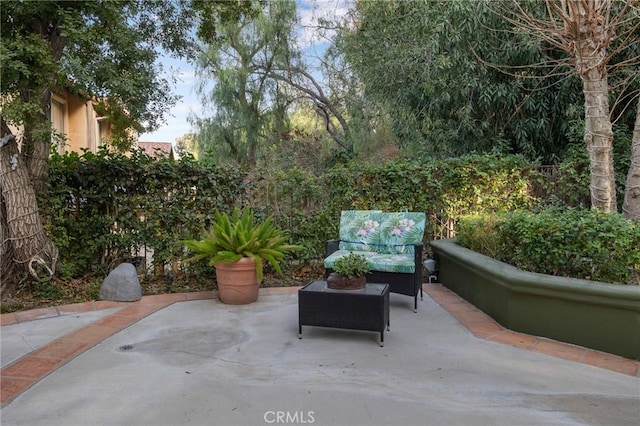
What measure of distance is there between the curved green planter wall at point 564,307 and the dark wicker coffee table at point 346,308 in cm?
105

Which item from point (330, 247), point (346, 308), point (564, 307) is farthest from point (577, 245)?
point (330, 247)

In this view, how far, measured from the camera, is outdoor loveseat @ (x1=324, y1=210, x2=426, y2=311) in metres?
4.17

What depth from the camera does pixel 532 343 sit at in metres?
3.27

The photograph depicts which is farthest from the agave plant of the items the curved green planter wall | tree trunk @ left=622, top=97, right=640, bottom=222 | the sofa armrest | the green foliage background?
tree trunk @ left=622, top=97, right=640, bottom=222

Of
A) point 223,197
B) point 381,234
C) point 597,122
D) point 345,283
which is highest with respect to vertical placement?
point 597,122

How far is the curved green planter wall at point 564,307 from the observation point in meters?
3.00

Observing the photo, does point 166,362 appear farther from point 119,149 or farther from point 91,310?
point 119,149

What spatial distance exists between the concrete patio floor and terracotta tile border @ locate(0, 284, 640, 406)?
0.02 meters

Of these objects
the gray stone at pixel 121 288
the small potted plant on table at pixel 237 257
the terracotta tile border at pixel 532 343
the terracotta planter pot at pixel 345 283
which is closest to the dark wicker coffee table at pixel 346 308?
the terracotta planter pot at pixel 345 283

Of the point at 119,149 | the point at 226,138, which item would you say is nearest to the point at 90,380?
the point at 119,149

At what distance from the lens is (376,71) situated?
25.4 ft

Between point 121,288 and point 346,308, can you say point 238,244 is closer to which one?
point 121,288

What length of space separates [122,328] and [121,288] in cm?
100

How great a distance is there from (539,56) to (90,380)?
6.85 metres
